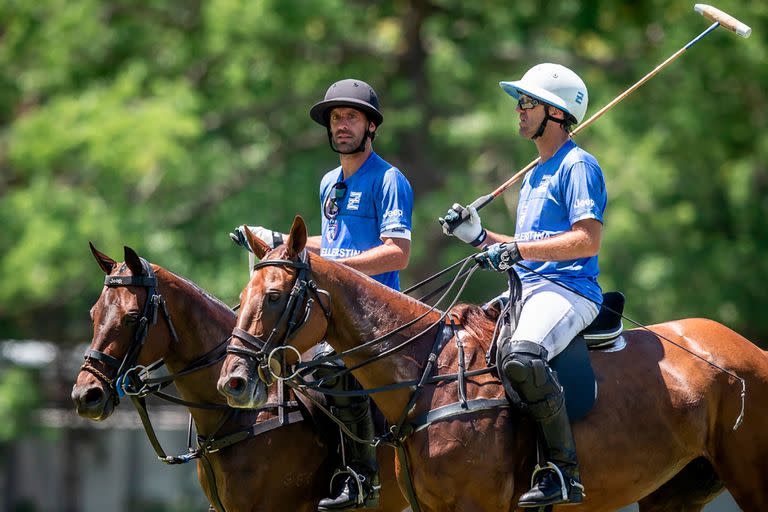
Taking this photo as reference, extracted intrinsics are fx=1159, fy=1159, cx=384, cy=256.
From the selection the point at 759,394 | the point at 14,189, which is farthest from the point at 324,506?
the point at 14,189

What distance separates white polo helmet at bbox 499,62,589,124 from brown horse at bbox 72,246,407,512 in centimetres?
236

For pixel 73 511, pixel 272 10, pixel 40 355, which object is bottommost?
pixel 73 511

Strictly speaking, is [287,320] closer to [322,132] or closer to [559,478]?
[559,478]

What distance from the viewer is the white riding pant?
636cm

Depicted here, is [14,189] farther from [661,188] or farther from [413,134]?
[661,188]

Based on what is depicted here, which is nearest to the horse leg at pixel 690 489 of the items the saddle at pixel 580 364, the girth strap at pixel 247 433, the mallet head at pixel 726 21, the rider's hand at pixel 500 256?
the saddle at pixel 580 364

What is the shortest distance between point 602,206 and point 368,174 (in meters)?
1.56

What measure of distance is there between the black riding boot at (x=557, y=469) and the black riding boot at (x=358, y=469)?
115cm

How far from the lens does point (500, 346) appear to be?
6.46m

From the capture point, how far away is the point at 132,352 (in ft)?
22.6

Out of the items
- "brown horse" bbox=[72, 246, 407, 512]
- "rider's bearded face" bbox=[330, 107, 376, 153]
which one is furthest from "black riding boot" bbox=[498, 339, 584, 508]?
"rider's bearded face" bbox=[330, 107, 376, 153]

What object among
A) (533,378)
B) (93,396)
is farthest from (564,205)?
(93,396)

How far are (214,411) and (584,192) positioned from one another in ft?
8.72

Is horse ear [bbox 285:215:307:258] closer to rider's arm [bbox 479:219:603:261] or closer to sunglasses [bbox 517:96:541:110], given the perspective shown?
rider's arm [bbox 479:219:603:261]
